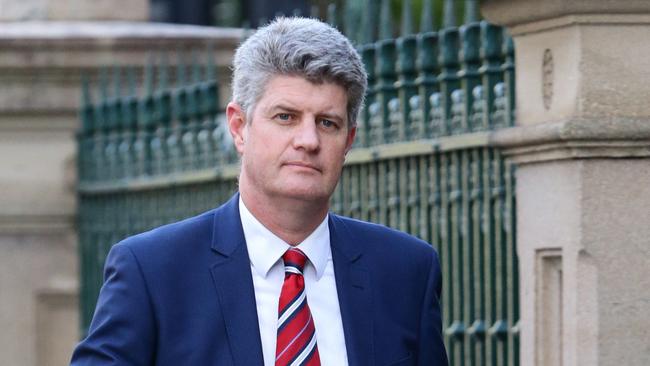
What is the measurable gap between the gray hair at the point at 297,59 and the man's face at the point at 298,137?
0.08 ft

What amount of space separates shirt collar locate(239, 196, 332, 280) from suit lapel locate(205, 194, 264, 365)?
0.02m

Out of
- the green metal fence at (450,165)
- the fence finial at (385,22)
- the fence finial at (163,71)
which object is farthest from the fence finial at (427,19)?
the fence finial at (163,71)

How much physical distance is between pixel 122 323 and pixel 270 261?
13.9 inches

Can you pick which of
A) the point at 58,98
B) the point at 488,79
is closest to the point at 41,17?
the point at 58,98

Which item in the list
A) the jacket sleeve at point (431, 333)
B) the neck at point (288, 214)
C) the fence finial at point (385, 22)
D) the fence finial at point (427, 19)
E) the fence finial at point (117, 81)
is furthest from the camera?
the fence finial at point (117, 81)

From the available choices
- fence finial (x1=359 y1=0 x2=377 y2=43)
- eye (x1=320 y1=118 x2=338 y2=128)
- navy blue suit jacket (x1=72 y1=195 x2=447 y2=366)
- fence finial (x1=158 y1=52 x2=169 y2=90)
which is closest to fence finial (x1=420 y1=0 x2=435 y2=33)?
fence finial (x1=359 y1=0 x2=377 y2=43)

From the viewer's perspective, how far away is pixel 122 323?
4109 mm

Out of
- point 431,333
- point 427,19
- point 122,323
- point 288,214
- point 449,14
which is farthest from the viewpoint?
point 427,19

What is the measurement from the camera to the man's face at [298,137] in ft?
13.6

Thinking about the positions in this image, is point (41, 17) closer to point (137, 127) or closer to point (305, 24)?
point (137, 127)

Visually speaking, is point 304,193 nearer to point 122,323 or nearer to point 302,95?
point 302,95

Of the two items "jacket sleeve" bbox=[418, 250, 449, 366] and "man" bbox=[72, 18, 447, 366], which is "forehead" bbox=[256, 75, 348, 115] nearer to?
"man" bbox=[72, 18, 447, 366]

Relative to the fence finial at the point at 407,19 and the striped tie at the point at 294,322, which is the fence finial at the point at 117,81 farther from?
the striped tie at the point at 294,322

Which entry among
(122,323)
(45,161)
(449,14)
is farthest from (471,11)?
(45,161)
